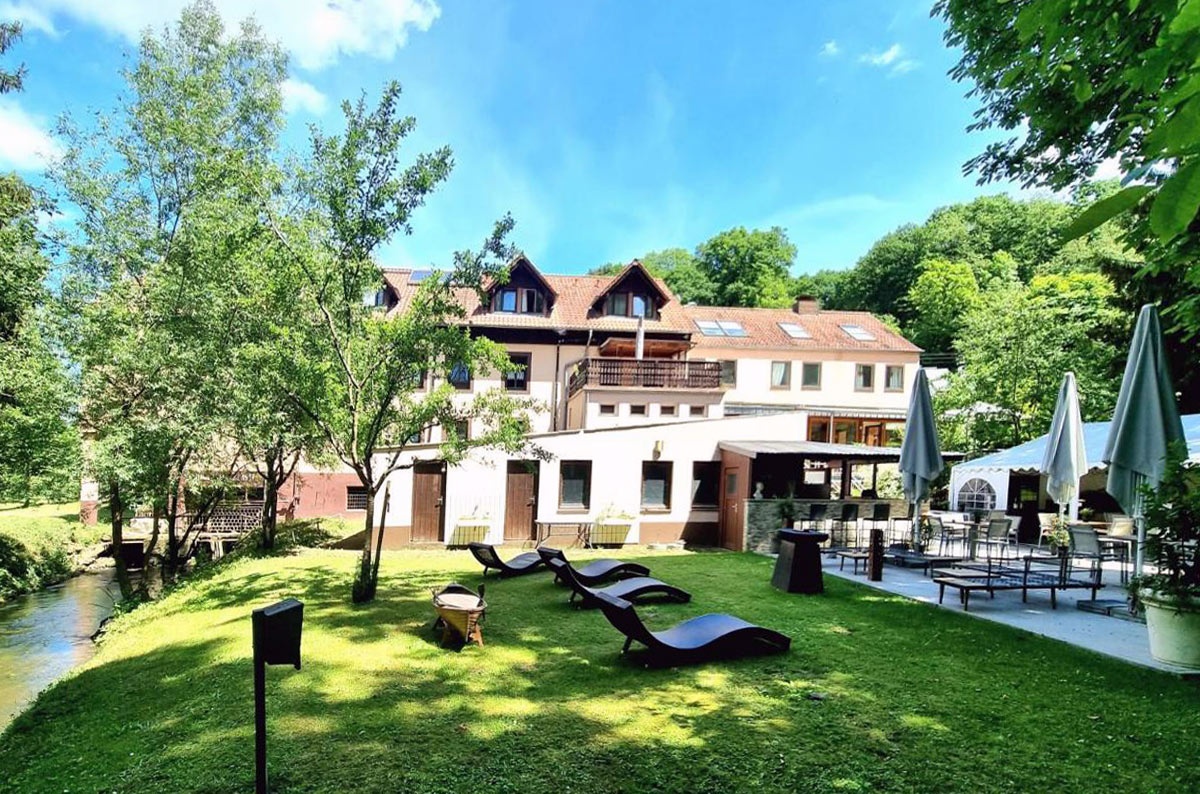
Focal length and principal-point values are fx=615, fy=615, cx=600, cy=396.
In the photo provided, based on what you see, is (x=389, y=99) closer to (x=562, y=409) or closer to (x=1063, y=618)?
(x=1063, y=618)

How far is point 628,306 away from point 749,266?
29.1 metres

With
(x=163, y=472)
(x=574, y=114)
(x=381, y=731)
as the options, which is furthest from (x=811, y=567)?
(x=574, y=114)

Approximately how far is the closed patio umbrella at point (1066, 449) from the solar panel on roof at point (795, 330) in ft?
62.9

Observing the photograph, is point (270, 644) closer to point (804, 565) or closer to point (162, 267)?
point (804, 565)

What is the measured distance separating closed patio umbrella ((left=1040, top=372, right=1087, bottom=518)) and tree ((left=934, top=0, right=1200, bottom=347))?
7.56ft

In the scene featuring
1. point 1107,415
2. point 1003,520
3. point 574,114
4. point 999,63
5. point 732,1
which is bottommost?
point 1003,520

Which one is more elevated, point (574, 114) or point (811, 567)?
point (574, 114)

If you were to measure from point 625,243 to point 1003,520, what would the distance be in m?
38.6

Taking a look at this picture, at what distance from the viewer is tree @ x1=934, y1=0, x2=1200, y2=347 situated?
108 centimetres

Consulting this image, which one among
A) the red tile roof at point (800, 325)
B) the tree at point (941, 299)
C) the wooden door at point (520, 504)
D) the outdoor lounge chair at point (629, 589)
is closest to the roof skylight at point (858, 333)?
the red tile roof at point (800, 325)

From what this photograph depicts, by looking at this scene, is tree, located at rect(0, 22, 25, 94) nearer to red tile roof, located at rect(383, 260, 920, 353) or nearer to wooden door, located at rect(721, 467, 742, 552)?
red tile roof, located at rect(383, 260, 920, 353)

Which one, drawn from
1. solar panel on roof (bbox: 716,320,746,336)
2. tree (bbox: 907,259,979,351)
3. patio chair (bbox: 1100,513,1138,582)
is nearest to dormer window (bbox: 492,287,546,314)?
solar panel on roof (bbox: 716,320,746,336)

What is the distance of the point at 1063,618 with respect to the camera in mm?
8023

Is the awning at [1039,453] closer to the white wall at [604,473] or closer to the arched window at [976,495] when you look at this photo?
the arched window at [976,495]
